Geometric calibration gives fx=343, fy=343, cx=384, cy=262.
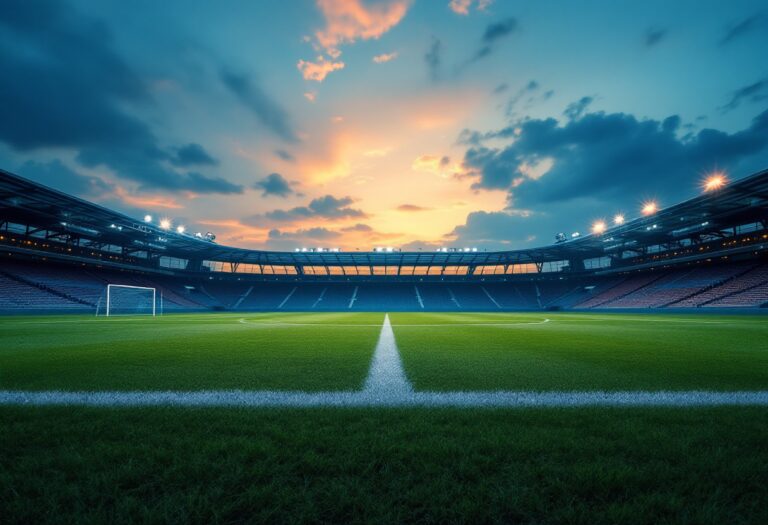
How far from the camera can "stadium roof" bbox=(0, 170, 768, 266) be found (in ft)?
81.2

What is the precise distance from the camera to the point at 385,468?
1761 mm

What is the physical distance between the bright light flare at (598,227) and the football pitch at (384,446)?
36.6 m

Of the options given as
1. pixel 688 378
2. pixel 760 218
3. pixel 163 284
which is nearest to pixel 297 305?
pixel 163 284

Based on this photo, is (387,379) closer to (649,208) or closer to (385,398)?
(385,398)

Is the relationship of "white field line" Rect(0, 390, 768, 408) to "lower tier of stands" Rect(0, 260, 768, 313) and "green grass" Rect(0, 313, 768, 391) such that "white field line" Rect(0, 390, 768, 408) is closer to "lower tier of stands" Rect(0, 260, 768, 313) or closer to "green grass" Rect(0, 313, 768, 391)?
"green grass" Rect(0, 313, 768, 391)

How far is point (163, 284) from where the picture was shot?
151ft

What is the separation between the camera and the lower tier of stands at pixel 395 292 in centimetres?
2789

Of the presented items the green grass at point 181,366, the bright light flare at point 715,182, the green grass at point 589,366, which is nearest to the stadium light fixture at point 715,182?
the bright light flare at point 715,182

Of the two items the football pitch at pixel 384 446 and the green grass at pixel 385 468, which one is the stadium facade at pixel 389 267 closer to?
the football pitch at pixel 384 446

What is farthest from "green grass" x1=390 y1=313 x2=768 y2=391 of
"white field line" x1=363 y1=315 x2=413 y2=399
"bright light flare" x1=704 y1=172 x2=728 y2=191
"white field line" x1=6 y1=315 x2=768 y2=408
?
"bright light flare" x1=704 y1=172 x2=728 y2=191

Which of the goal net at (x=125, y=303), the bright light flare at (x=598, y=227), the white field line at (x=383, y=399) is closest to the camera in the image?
the white field line at (x=383, y=399)

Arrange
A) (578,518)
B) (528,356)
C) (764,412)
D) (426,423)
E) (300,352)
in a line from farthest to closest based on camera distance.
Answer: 1. (300,352)
2. (528,356)
3. (764,412)
4. (426,423)
5. (578,518)

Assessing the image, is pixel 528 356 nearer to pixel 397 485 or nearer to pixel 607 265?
pixel 397 485

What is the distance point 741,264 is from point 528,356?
139ft
